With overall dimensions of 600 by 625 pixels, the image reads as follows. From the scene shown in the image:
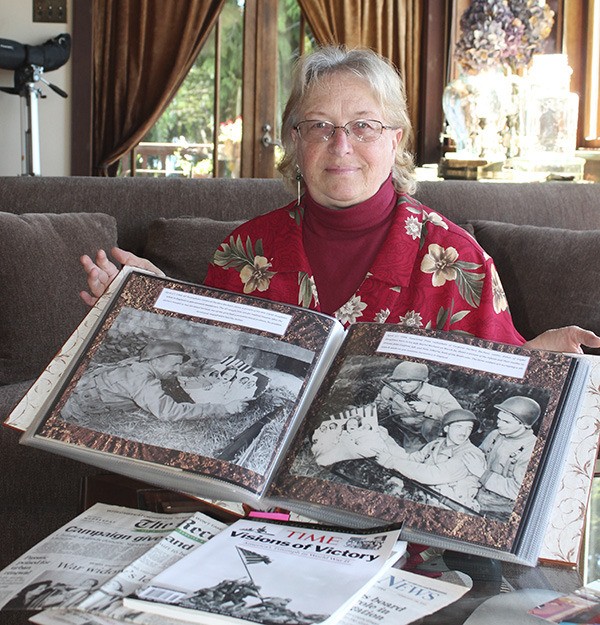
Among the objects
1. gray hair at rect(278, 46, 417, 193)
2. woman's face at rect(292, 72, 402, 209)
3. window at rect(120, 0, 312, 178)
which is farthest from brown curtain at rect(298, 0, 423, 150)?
woman's face at rect(292, 72, 402, 209)

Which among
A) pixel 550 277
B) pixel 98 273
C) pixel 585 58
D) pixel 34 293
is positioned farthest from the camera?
pixel 585 58

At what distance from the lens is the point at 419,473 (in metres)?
0.83

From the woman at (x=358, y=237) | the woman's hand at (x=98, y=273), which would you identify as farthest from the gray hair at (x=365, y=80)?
the woman's hand at (x=98, y=273)

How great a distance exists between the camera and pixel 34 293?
2096mm

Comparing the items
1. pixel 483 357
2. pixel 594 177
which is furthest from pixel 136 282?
pixel 594 177

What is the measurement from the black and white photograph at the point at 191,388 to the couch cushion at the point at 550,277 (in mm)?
1430

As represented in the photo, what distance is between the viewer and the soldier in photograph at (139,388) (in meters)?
0.92

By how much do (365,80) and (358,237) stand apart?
11.0 inches

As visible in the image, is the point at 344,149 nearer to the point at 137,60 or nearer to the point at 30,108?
the point at 30,108

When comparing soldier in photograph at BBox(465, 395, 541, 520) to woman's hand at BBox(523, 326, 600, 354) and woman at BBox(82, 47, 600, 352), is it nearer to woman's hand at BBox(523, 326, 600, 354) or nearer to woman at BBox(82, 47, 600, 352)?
woman's hand at BBox(523, 326, 600, 354)

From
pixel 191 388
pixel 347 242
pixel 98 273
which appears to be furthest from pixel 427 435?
pixel 347 242

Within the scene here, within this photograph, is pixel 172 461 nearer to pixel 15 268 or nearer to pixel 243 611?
pixel 243 611

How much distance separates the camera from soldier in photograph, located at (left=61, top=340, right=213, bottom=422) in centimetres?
92

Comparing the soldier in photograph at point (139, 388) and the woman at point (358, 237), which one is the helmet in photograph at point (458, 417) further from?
the woman at point (358, 237)
